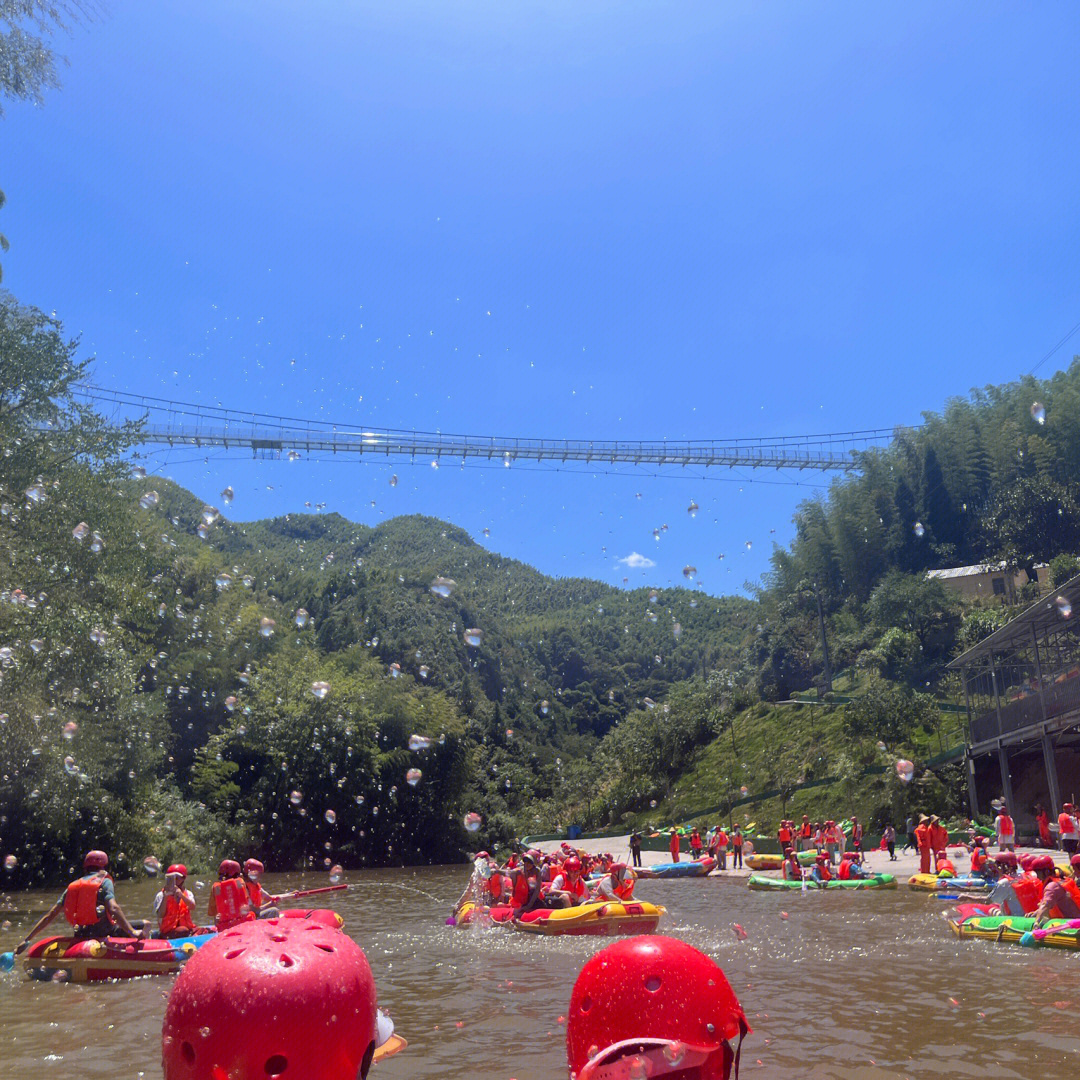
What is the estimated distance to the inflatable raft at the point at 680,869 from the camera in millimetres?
26844

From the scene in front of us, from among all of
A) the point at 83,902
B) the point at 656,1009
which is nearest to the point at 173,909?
the point at 83,902

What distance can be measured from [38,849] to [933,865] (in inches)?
1002

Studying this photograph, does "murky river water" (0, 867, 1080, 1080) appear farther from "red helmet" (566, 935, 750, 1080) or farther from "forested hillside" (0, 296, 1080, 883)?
"forested hillside" (0, 296, 1080, 883)

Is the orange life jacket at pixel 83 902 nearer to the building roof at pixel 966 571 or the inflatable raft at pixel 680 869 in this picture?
the inflatable raft at pixel 680 869

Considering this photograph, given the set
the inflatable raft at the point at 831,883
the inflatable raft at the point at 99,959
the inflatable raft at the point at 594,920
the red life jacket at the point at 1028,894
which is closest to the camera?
the inflatable raft at the point at 99,959

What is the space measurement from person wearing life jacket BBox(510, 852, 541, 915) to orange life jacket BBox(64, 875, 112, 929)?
6939mm

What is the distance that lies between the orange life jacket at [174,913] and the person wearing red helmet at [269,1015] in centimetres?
1143

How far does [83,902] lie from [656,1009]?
11491 mm

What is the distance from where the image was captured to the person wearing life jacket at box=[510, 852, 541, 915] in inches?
626

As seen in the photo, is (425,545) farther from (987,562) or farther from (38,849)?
(38,849)

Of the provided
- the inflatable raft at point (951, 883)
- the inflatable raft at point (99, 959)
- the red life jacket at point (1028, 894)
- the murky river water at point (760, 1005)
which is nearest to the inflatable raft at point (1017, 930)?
the murky river water at point (760, 1005)

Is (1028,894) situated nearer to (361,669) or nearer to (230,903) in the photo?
(230,903)

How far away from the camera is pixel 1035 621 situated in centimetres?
2548

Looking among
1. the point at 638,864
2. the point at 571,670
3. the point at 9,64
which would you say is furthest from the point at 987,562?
the point at 571,670
